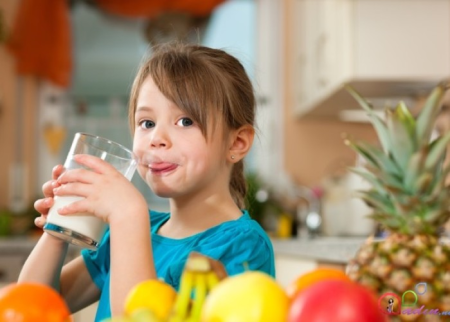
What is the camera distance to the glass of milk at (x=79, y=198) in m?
1.00

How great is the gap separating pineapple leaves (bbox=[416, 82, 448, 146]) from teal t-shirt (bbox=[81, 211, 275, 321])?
32 cm

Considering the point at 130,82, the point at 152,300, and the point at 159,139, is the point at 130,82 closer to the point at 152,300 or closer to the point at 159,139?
the point at 159,139

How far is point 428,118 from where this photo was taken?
856 millimetres

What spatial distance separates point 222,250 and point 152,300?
43 centimetres

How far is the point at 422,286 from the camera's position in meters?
0.77

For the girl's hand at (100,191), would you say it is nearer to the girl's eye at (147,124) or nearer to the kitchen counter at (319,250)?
the girl's eye at (147,124)

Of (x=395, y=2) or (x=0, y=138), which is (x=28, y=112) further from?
(x=395, y=2)

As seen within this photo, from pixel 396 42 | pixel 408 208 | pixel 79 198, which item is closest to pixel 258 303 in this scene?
pixel 408 208

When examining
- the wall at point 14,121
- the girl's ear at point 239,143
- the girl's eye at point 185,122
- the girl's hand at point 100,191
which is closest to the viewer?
the girl's hand at point 100,191

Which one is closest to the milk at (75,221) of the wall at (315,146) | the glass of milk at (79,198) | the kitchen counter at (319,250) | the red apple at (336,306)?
the glass of milk at (79,198)

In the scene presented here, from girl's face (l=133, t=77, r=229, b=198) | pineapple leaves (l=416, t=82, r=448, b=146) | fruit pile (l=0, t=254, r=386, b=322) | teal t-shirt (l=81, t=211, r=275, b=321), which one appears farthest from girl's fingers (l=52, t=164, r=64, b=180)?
pineapple leaves (l=416, t=82, r=448, b=146)

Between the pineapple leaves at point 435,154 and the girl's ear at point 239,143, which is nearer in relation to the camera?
the pineapple leaves at point 435,154

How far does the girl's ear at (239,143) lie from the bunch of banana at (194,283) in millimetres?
630

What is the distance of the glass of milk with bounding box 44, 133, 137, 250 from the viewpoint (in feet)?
3.28
